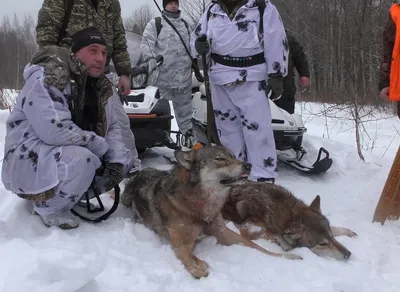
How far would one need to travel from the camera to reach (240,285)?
2348mm

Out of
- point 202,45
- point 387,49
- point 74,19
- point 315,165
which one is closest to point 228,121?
point 202,45

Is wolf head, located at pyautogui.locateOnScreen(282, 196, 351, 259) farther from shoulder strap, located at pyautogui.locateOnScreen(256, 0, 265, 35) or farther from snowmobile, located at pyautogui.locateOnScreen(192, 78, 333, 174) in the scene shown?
shoulder strap, located at pyautogui.locateOnScreen(256, 0, 265, 35)

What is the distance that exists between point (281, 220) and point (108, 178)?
1.44 meters

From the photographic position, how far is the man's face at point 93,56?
300 centimetres

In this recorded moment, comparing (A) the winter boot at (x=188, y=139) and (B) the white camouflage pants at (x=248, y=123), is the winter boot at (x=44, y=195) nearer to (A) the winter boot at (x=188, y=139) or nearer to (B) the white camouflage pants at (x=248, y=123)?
(B) the white camouflage pants at (x=248, y=123)

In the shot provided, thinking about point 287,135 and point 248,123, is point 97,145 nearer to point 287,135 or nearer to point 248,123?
point 248,123

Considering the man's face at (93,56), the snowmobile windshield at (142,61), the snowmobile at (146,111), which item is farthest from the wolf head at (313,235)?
the snowmobile windshield at (142,61)

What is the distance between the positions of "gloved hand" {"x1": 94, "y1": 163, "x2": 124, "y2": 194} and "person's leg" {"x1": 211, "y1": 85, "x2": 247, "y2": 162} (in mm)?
1458

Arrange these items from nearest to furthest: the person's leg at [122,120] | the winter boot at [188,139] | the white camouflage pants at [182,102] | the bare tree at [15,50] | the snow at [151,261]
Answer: the snow at [151,261] < the person's leg at [122,120] < the winter boot at [188,139] < the white camouflage pants at [182,102] < the bare tree at [15,50]

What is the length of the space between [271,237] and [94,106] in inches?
70.2

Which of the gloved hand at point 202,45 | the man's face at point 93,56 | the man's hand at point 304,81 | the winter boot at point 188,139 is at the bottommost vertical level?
the winter boot at point 188,139

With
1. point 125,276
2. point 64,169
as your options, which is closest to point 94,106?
point 64,169

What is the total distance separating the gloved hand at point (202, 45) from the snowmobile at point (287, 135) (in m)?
1.21

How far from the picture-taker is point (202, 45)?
13.2ft
